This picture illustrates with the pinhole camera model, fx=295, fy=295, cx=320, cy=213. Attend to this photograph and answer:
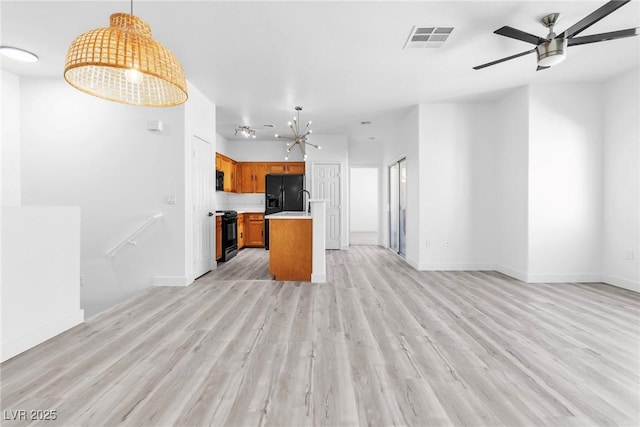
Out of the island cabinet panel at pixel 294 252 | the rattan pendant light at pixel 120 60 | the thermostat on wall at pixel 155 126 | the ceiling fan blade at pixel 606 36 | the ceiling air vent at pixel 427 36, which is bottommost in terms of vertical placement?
the island cabinet panel at pixel 294 252

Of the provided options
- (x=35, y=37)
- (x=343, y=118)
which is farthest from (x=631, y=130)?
(x=35, y=37)

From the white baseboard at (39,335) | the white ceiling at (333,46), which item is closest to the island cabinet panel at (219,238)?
the white ceiling at (333,46)

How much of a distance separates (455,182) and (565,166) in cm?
149

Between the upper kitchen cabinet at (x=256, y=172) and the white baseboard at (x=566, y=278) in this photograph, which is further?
the upper kitchen cabinet at (x=256, y=172)

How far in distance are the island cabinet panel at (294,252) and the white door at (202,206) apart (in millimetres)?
1174

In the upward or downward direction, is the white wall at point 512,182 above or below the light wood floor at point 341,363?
above

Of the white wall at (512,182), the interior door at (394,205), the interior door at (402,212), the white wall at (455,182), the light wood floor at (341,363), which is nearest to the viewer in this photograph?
the light wood floor at (341,363)

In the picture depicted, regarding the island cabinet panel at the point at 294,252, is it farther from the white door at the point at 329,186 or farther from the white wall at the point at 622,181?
the white wall at the point at 622,181

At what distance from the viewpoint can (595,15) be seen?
7.44 feet

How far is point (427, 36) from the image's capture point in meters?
2.99

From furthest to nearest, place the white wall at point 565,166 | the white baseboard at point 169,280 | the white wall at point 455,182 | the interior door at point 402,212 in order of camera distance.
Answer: the interior door at point 402,212 → the white wall at point 455,182 → the white wall at point 565,166 → the white baseboard at point 169,280

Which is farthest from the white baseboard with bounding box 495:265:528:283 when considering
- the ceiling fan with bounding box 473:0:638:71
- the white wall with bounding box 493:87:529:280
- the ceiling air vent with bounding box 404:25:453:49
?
the ceiling air vent with bounding box 404:25:453:49

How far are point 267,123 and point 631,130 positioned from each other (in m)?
5.81

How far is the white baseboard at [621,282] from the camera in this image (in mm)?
3871
